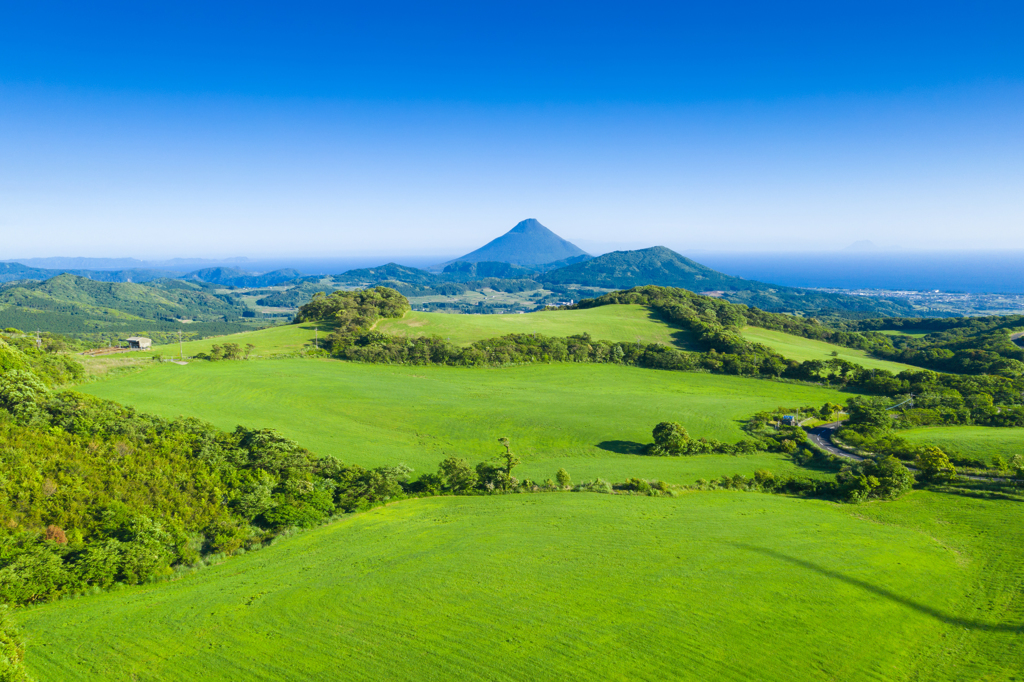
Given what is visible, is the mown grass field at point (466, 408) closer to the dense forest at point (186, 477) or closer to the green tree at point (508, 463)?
the green tree at point (508, 463)

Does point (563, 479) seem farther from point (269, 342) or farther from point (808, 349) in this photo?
point (808, 349)

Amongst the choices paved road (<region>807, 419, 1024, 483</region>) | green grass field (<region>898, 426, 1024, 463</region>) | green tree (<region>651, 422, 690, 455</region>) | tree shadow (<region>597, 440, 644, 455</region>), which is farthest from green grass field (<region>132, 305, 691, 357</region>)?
green grass field (<region>898, 426, 1024, 463</region>)

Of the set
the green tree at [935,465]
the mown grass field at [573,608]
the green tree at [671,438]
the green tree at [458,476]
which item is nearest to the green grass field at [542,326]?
the green tree at [671,438]

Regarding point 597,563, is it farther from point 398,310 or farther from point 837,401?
point 398,310

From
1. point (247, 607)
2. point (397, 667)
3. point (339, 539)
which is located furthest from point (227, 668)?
point (339, 539)

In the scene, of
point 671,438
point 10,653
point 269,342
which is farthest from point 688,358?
point 10,653

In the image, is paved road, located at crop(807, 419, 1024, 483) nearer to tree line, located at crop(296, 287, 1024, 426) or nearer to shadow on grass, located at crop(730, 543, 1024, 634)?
tree line, located at crop(296, 287, 1024, 426)
